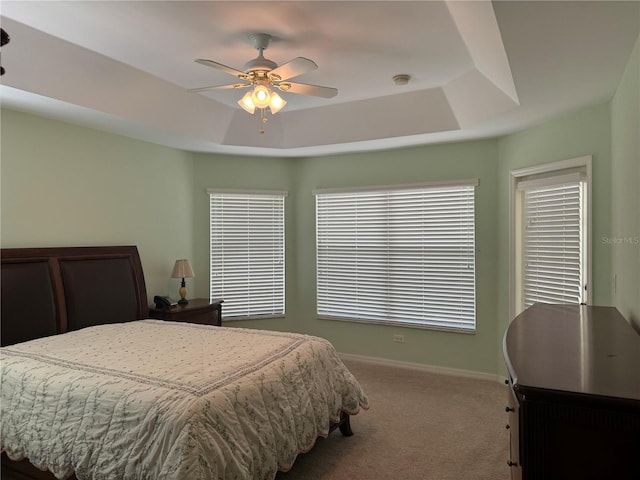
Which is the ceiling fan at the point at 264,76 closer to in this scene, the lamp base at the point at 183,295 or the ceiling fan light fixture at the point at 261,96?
the ceiling fan light fixture at the point at 261,96

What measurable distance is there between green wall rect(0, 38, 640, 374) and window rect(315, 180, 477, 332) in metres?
0.12

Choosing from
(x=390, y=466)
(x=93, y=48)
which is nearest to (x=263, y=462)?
(x=390, y=466)

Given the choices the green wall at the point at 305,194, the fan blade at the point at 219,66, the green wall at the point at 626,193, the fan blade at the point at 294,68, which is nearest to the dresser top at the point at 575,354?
the green wall at the point at 626,193

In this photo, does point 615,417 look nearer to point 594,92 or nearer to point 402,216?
point 594,92

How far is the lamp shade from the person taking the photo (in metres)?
4.51

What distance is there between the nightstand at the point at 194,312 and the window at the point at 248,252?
569 mm

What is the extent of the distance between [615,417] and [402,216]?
12.6 feet

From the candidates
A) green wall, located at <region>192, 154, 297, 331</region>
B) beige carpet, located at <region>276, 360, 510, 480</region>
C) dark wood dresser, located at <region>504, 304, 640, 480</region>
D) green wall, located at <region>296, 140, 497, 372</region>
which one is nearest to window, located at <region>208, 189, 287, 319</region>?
green wall, located at <region>192, 154, 297, 331</region>

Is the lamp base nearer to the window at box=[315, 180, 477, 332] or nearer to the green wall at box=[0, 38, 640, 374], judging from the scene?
the green wall at box=[0, 38, 640, 374]

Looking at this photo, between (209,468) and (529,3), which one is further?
(209,468)

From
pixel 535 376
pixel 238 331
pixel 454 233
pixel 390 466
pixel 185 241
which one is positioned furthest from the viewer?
pixel 185 241

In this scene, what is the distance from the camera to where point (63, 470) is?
218 centimetres

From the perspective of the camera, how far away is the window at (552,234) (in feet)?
11.2

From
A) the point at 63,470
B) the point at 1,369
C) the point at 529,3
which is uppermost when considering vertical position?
the point at 529,3
